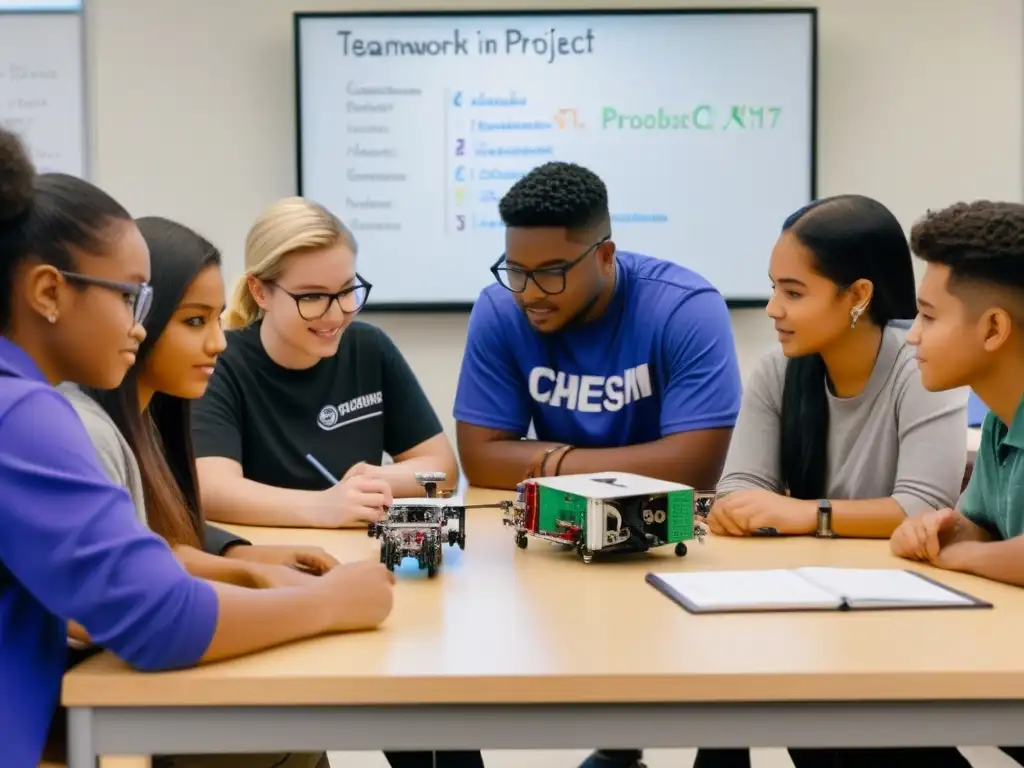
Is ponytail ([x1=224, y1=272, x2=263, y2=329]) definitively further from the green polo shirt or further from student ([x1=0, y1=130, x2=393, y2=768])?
the green polo shirt

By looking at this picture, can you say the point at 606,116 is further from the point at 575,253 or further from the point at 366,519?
the point at 366,519

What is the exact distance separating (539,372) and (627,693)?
1282mm

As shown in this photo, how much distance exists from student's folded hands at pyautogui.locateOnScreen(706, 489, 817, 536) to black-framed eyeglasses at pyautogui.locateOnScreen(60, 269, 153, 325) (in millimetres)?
947

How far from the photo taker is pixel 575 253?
212 centimetres

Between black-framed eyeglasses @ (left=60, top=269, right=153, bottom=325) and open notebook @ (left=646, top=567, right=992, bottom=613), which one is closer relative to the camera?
black-framed eyeglasses @ (left=60, top=269, right=153, bottom=325)

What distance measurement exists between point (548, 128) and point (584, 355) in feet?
4.61

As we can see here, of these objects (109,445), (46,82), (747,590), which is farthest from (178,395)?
(46,82)

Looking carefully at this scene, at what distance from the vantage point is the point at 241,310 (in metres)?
2.17

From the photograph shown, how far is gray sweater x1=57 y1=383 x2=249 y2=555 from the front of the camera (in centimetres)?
120

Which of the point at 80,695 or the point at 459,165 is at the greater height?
the point at 459,165

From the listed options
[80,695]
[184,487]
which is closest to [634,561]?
[184,487]

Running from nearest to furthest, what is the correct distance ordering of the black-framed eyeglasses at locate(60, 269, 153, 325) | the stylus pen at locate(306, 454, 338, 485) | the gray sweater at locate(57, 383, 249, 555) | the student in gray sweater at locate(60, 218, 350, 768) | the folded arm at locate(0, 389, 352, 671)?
the folded arm at locate(0, 389, 352, 671) → the black-framed eyeglasses at locate(60, 269, 153, 325) → the gray sweater at locate(57, 383, 249, 555) → the student in gray sweater at locate(60, 218, 350, 768) → the stylus pen at locate(306, 454, 338, 485)

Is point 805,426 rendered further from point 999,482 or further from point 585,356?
point 585,356

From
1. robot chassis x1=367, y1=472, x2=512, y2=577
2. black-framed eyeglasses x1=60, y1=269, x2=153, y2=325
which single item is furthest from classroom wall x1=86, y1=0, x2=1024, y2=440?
black-framed eyeglasses x1=60, y1=269, x2=153, y2=325
